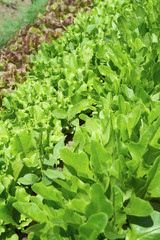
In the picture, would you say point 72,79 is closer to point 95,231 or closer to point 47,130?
point 47,130

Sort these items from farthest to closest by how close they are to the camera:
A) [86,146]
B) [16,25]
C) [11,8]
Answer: [11,8], [16,25], [86,146]

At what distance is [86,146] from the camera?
67.9 inches

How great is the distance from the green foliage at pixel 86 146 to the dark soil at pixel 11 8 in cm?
560

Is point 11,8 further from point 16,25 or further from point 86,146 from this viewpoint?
point 86,146

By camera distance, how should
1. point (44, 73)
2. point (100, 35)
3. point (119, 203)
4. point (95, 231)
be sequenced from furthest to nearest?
point (100, 35), point (44, 73), point (119, 203), point (95, 231)

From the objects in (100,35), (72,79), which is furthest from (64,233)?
(100,35)

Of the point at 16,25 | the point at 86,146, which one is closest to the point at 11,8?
the point at 16,25

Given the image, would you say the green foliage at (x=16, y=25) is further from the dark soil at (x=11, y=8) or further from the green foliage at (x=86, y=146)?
the green foliage at (x=86, y=146)

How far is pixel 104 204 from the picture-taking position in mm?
1257

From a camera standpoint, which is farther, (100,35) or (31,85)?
(100,35)

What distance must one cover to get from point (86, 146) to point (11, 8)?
8.63m

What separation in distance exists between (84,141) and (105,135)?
153 millimetres

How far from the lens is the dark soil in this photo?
8.70 meters

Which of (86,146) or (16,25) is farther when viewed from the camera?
(16,25)
